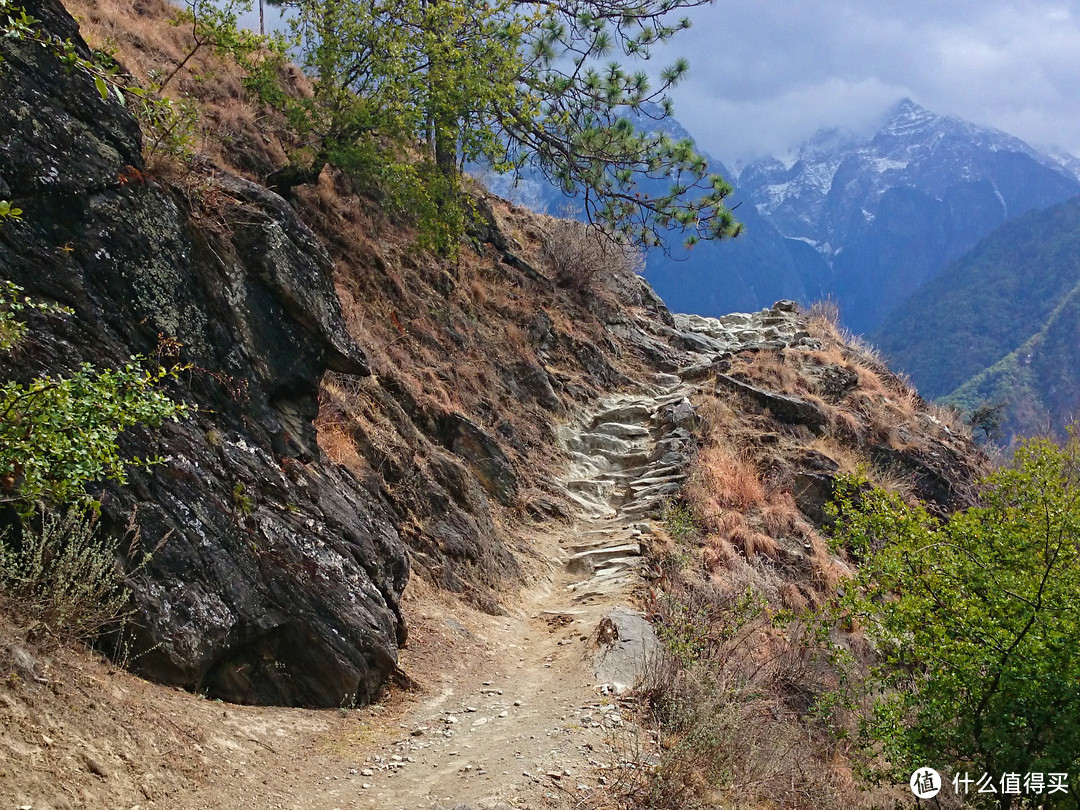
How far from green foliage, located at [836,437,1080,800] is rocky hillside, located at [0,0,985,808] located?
2107 mm

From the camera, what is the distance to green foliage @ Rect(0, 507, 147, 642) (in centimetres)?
329

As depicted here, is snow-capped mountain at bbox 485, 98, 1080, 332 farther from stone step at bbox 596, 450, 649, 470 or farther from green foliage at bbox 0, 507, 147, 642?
green foliage at bbox 0, 507, 147, 642

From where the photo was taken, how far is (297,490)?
17.8ft

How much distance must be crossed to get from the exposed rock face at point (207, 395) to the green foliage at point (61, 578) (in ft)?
0.90

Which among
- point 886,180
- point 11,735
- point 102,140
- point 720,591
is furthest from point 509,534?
point 886,180

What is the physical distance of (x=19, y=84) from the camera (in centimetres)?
455

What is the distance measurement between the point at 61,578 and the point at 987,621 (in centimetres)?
491

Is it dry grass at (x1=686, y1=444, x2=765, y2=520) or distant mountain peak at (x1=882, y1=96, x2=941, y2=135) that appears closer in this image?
dry grass at (x1=686, y1=444, x2=765, y2=520)

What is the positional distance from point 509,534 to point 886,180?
293 feet

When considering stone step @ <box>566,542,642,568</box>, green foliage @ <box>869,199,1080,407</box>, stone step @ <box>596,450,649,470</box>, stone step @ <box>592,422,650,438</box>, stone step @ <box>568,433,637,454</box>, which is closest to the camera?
stone step @ <box>566,542,642,568</box>

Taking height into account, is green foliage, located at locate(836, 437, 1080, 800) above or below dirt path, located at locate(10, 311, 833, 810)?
above

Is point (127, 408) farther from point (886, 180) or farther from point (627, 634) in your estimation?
point (886, 180)

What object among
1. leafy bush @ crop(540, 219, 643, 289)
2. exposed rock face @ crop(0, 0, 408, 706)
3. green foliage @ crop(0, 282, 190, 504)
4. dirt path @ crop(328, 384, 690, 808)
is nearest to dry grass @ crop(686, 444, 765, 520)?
dirt path @ crop(328, 384, 690, 808)

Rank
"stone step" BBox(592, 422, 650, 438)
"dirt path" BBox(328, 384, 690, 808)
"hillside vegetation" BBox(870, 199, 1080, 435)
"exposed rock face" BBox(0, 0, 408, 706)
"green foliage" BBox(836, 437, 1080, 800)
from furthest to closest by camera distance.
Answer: "hillside vegetation" BBox(870, 199, 1080, 435)
"stone step" BBox(592, 422, 650, 438)
"exposed rock face" BBox(0, 0, 408, 706)
"dirt path" BBox(328, 384, 690, 808)
"green foliage" BBox(836, 437, 1080, 800)
